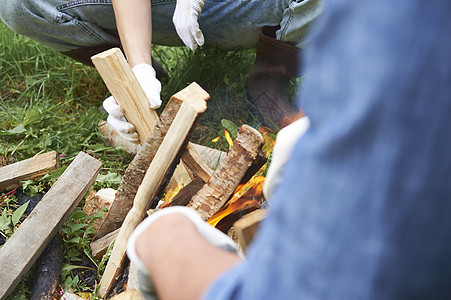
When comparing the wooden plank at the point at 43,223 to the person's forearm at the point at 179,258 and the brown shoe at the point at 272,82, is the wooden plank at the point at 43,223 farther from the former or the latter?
the brown shoe at the point at 272,82

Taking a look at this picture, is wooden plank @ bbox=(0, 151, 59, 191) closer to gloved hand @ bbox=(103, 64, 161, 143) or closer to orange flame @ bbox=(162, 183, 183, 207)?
gloved hand @ bbox=(103, 64, 161, 143)

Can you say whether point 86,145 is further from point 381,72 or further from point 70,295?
point 381,72

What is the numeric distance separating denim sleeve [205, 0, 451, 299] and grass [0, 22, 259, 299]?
1.45 metres

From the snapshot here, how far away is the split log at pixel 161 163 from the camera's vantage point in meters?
1.58

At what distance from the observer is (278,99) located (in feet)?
8.94

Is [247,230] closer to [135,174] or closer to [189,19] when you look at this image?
[135,174]

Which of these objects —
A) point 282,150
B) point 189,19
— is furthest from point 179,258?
point 189,19

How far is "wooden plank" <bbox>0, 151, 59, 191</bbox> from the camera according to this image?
2.00 meters

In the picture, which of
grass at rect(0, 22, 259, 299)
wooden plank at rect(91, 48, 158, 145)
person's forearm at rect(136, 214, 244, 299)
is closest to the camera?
person's forearm at rect(136, 214, 244, 299)

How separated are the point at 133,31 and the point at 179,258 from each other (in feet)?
5.03

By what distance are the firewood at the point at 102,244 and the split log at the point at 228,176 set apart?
382 millimetres

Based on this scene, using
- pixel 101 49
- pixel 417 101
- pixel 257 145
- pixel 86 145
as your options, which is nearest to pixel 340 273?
pixel 417 101

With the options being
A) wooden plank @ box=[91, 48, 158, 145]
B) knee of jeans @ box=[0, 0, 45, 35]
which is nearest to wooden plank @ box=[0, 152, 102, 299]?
wooden plank @ box=[91, 48, 158, 145]

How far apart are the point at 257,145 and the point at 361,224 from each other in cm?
95
